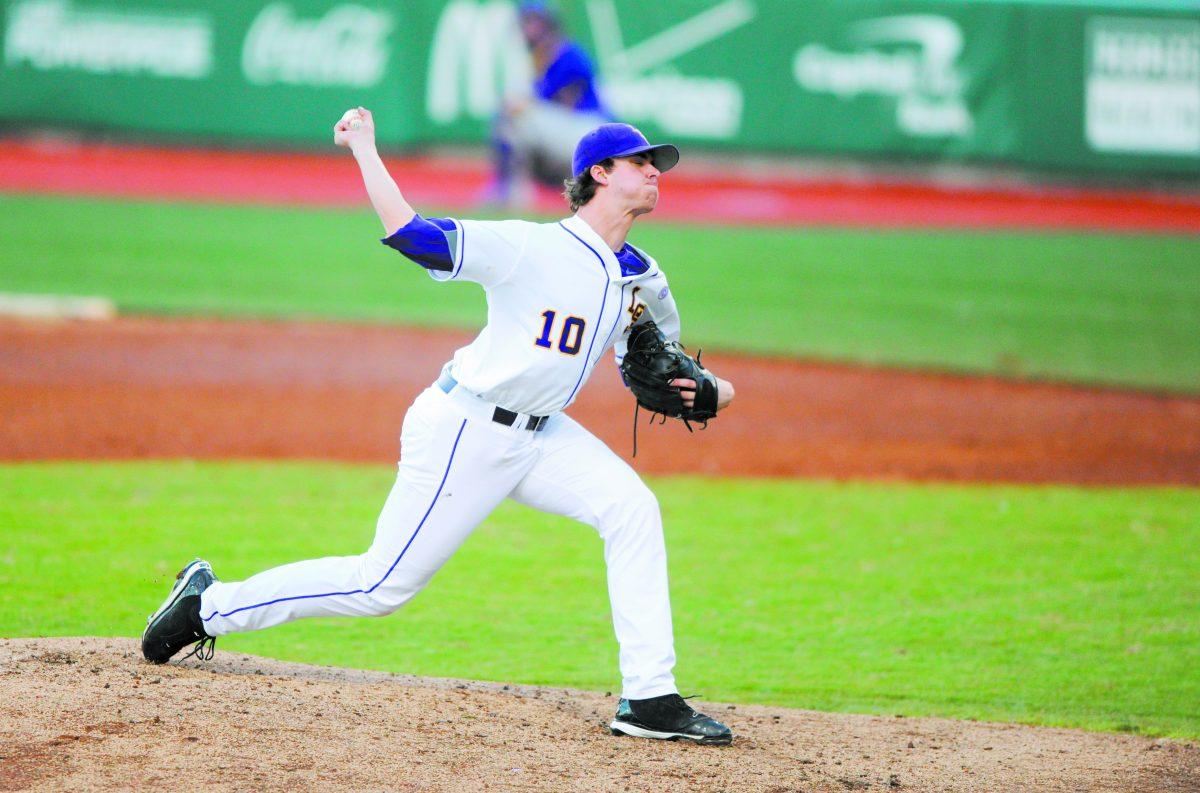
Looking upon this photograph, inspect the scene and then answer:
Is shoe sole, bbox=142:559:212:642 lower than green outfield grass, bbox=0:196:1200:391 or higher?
higher

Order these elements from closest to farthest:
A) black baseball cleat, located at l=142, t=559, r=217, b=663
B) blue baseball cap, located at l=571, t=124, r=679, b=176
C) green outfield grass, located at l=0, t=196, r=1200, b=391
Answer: blue baseball cap, located at l=571, t=124, r=679, b=176 < black baseball cleat, located at l=142, t=559, r=217, b=663 < green outfield grass, located at l=0, t=196, r=1200, b=391

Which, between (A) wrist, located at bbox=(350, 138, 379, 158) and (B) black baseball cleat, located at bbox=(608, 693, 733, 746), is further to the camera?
(B) black baseball cleat, located at bbox=(608, 693, 733, 746)

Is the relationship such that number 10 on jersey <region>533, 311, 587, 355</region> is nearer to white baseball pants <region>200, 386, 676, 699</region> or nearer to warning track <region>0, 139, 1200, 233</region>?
white baseball pants <region>200, 386, 676, 699</region>

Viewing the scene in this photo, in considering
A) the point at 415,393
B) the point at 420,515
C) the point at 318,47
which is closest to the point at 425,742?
the point at 420,515

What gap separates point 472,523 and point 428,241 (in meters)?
0.91

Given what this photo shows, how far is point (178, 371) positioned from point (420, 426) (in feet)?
21.6

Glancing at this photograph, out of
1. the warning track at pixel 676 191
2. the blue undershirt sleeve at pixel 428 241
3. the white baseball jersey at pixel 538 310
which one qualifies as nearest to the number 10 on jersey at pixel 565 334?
the white baseball jersey at pixel 538 310

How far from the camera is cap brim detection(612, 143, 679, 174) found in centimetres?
412

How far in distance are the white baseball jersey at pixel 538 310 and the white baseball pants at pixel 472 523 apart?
124 millimetres

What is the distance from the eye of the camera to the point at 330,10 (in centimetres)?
1842

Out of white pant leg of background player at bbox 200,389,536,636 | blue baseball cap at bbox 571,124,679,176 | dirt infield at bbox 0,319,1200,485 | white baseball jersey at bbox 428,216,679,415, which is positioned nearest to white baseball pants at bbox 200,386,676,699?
white pant leg of background player at bbox 200,389,536,636

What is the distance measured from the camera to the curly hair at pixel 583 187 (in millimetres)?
4166

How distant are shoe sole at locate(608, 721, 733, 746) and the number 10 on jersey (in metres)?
1.14

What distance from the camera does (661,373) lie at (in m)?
4.28
